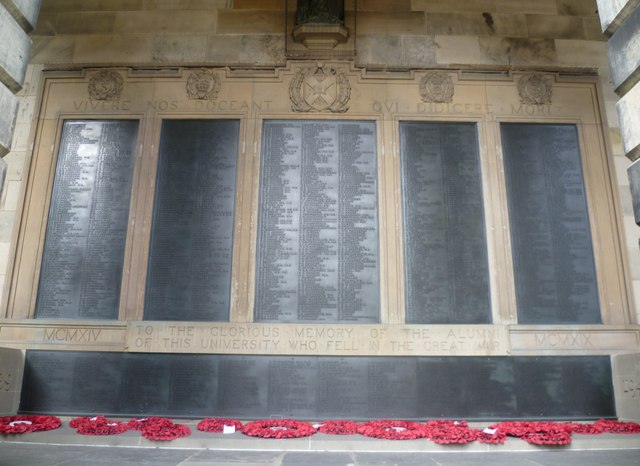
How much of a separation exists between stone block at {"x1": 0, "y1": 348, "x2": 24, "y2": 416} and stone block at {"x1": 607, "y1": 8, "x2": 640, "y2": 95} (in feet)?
33.8

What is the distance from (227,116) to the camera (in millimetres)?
10156

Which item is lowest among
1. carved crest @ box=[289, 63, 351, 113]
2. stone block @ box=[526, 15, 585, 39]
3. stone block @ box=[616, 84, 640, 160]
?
stone block @ box=[616, 84, 640, 160]

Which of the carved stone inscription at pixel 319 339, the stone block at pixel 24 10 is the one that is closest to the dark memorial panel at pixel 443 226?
the carved stone inscription at pixel 319 339

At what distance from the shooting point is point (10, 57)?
201 inches

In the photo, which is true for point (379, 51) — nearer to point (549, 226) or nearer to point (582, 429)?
point (549, 226)

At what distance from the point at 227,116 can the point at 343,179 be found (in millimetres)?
2888

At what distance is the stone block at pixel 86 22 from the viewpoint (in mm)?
10742

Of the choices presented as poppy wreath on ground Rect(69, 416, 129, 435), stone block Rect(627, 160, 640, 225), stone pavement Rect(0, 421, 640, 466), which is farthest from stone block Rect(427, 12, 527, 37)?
poppy wreath on ground Rect(69, 416, 129, 435)

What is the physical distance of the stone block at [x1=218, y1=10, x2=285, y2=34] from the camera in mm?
10586

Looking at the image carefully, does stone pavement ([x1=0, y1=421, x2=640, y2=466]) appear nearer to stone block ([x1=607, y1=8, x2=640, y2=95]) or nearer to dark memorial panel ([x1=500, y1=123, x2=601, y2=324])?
dark memorial panel ([x1=500, y1=123, x2=601, y2=324])

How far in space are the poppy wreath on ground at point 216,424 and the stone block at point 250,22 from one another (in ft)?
26.8

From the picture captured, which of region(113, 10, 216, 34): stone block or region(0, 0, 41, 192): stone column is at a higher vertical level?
region(113, 10, 216, 34): stone block

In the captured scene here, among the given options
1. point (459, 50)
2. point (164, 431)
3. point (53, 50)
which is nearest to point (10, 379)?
point (164, 431)

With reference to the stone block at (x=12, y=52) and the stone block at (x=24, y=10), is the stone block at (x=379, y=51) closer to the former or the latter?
the stone block at (x=24, y=10)
